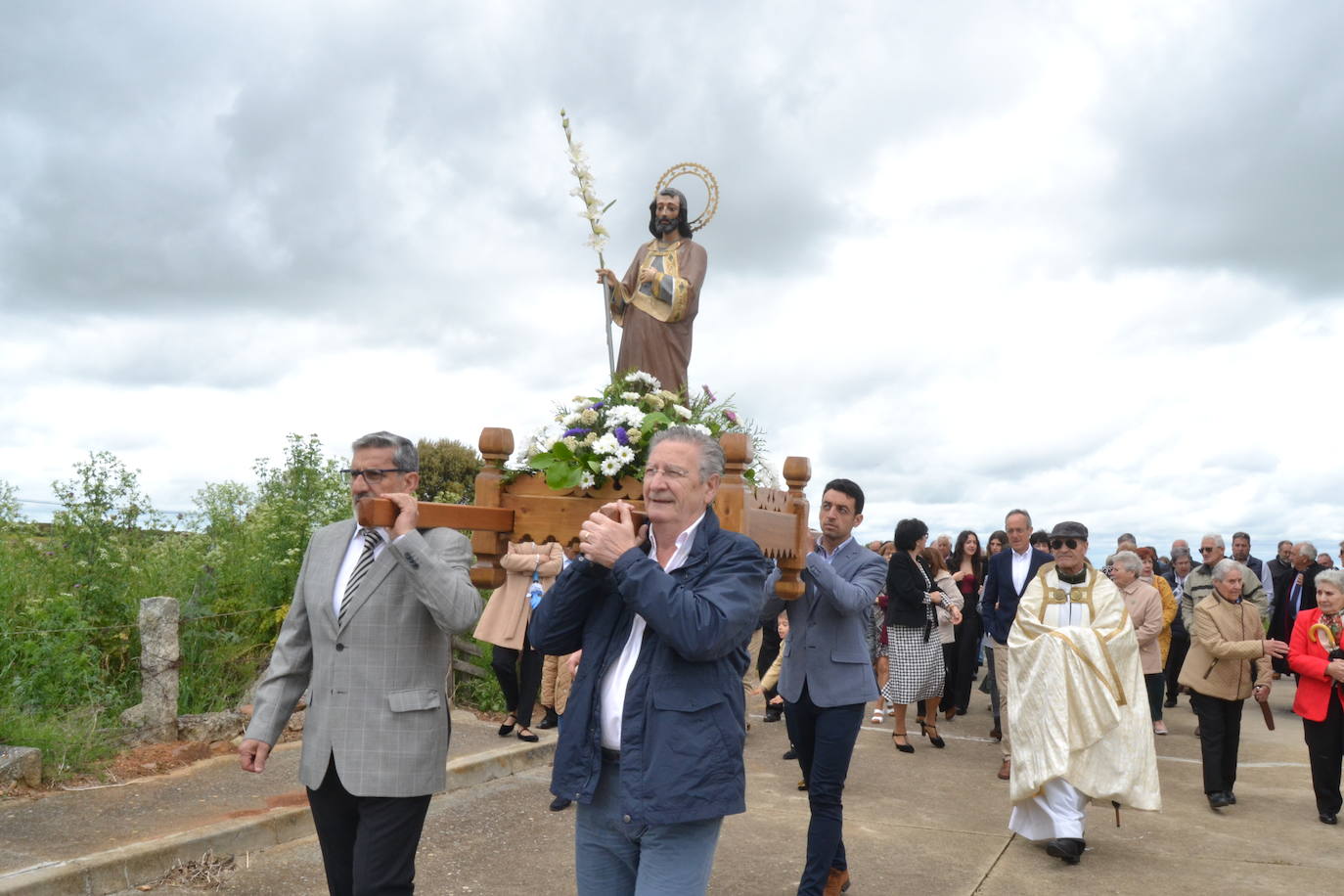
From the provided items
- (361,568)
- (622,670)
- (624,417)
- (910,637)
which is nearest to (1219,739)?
(910,637)

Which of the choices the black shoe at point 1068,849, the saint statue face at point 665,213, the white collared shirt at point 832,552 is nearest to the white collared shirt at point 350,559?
the white collared shirt at point 832,552

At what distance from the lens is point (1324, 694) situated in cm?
805

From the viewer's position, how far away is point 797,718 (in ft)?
19.2

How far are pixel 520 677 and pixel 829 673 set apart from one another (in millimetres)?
4594

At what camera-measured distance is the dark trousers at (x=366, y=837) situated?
379 centimetres

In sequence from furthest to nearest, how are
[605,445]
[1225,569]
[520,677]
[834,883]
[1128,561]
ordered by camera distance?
[1128,561], [520,677], [1225,569], [834,883], [605,445]

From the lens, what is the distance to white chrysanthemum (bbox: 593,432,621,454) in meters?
4.08

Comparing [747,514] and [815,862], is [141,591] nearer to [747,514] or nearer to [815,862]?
[815,862]

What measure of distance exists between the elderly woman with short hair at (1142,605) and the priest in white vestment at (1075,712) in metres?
A: 2.79

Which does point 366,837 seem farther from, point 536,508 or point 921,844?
point 921,844

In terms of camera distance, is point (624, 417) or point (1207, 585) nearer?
point (624, 417)

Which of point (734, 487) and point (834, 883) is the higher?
point (734, 487)

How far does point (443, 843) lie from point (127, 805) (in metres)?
2.03

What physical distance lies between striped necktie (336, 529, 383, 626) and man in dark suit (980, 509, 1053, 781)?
24.2 feet
